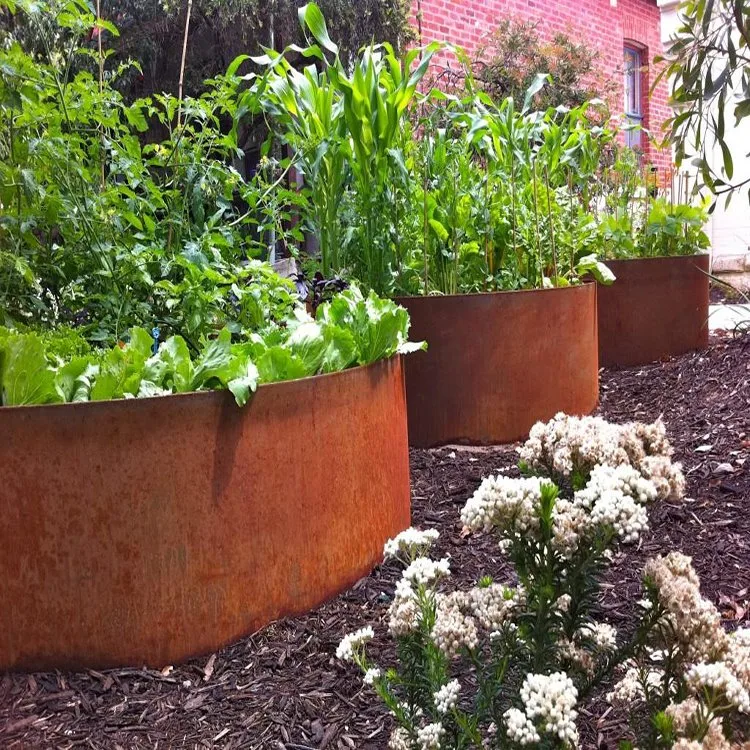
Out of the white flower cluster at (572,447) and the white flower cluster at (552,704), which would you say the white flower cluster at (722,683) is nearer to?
the white flower cluster at (552,704)

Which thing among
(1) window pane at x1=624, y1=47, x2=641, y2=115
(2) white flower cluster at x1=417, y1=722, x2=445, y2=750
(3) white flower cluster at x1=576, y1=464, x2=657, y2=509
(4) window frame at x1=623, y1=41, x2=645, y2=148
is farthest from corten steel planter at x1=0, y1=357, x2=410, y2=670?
(1) window pane at x1=624, y1=47, x2=641, y2=115

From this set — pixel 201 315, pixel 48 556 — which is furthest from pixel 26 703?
pixel 201 315

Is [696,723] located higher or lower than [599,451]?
lower

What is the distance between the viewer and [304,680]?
1.70 metres

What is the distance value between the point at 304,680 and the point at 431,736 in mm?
Result: 667

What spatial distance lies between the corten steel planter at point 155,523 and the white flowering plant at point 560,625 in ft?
1.87

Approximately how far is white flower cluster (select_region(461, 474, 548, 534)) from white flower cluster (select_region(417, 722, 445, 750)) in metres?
0.28

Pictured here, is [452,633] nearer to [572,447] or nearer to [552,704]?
[552,704]

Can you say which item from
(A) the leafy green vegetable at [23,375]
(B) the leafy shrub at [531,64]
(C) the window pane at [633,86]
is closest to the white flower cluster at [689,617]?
(A) the leafy green vegetable at [23,375]

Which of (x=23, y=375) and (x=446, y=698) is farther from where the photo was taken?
(x=23, y=375)

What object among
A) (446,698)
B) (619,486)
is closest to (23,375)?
(446,698)

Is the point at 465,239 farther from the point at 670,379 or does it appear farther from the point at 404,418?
the point at 404,418

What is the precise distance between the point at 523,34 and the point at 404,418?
8.81 metres

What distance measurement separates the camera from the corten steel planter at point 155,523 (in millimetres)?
1648
